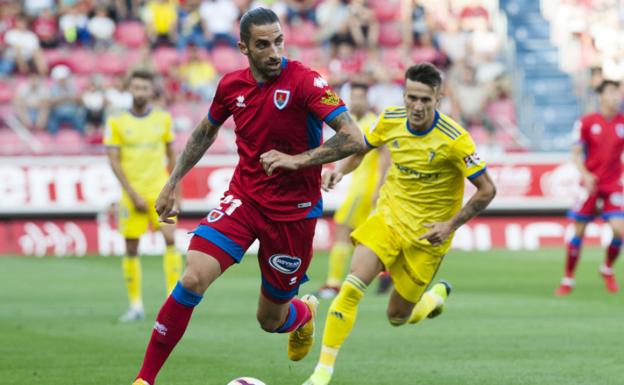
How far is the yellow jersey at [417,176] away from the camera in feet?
29.6

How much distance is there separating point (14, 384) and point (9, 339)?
8.72 feet

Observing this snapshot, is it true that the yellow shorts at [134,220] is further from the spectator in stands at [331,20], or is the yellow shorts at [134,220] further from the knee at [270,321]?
the spectator in stands at [331,20]

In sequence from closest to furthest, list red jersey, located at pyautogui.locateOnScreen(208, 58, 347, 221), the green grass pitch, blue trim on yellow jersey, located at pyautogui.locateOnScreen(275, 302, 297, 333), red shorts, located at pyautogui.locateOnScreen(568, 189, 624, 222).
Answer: red jersey, located at pyautogui.locateOnScreen(208, 58, 347, 221), blue trim on yellow jersey, located at pyautogui.locateOnScreen(275, 302, 297, 333), the green grass pitch, red shorts, located at pyautogui.locateOnScreen(568, 189, 624, 222)

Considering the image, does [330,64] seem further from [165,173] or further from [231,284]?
[165,173]

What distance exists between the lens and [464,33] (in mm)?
27750

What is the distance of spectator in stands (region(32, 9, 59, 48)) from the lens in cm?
2545

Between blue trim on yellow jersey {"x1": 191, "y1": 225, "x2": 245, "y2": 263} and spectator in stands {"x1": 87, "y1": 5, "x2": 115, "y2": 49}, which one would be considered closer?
blue trim on yellow jersey {"x1": 191, "y1": 225, "x2": 245, "y2": 263}

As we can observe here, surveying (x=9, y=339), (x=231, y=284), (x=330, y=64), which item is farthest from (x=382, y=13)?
(x=9, y=339)

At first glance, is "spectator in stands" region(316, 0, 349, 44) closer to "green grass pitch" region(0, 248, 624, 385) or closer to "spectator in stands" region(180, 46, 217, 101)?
"spectator in stands" region(180, 46, 217, 101)

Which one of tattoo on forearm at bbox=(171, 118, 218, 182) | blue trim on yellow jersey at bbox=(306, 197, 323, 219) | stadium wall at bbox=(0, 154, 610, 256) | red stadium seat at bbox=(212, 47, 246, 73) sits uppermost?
tattoo on forearm at bbox=(171, 118, 218, 182)

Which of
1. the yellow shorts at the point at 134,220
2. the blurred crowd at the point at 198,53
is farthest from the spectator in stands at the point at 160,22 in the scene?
the yellow shorts at the point at 134,220

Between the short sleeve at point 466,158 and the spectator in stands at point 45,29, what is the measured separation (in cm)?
1812

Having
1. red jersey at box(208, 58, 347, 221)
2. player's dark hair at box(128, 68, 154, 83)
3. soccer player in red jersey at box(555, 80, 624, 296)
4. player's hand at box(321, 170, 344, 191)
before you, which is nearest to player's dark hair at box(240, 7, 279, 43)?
red jersey at box(208, 58, 347, 221)

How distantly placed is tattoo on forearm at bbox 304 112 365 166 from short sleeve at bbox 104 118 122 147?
6.08 meters
